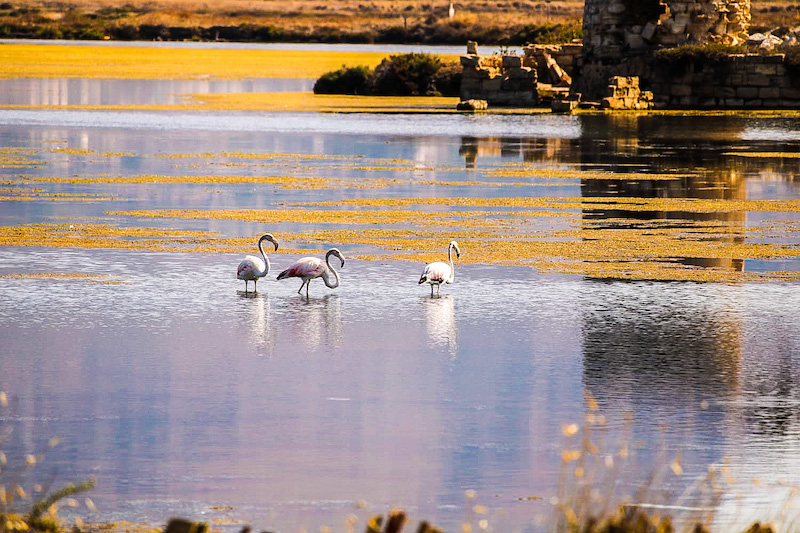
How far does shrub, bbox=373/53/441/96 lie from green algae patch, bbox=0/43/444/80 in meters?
8.12

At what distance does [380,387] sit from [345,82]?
36.1 meters

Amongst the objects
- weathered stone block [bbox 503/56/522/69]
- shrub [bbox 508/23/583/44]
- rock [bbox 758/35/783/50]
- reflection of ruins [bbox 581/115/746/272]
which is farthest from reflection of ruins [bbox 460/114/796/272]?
shrub [bbox 508/23/583/44]

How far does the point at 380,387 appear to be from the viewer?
8.63m

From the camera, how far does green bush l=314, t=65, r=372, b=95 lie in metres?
43.8

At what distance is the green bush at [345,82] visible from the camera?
43750 millimetres

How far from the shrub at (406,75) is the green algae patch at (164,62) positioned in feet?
26.6

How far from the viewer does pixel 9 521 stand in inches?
209

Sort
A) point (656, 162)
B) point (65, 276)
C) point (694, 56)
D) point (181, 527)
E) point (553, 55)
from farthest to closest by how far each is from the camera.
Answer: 1. point (553, 55)
2. point (694, 56)
3. point (656, 162)
4. point (65, 276)
5. point (181, 527)

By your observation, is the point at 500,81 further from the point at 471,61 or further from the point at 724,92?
the point at 724,92

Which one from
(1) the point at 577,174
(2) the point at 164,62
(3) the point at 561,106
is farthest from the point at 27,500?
(2) the point at 164,62

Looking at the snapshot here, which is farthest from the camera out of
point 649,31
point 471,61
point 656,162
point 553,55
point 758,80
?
point 553,55

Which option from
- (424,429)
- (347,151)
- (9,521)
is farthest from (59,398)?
(347,151)

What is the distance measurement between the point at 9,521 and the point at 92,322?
5.25 metres

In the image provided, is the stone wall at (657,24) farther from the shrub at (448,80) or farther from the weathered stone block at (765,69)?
the shrub at (448,80)
